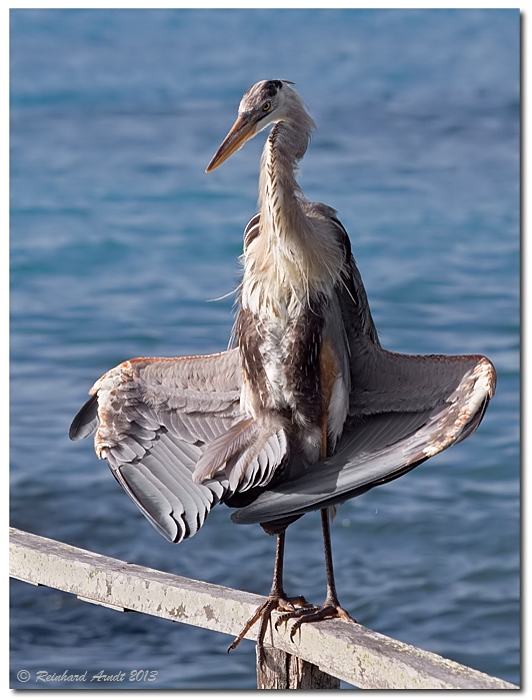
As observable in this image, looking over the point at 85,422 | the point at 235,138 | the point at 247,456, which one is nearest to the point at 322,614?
the point at 247,456

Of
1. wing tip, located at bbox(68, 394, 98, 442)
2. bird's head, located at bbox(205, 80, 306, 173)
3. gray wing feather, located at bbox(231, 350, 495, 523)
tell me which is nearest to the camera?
gray wing feather, located at bbox(231, 350, 495, 523)

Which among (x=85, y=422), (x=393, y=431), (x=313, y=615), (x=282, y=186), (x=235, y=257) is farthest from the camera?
(x=235, y=257)

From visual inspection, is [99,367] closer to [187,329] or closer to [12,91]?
[187,329]

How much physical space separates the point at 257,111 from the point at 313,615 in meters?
1.17

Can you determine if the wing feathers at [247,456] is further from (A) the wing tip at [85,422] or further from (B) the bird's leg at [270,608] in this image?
(A) the wing tip at [85,422]

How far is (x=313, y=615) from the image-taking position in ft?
8.04

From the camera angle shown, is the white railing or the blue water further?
the blue water

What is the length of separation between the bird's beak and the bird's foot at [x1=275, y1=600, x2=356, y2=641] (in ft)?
3.42

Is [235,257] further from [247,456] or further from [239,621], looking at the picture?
[239,621]

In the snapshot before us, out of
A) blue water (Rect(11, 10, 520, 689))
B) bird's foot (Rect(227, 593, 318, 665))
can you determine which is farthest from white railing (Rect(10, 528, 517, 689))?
blue water (Rect(11, 10, 520, 689))

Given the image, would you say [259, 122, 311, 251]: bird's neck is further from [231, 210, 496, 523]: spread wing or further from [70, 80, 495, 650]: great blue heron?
[231, 210, 496, 523]: spread wing

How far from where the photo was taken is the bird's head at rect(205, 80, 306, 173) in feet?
8.13
